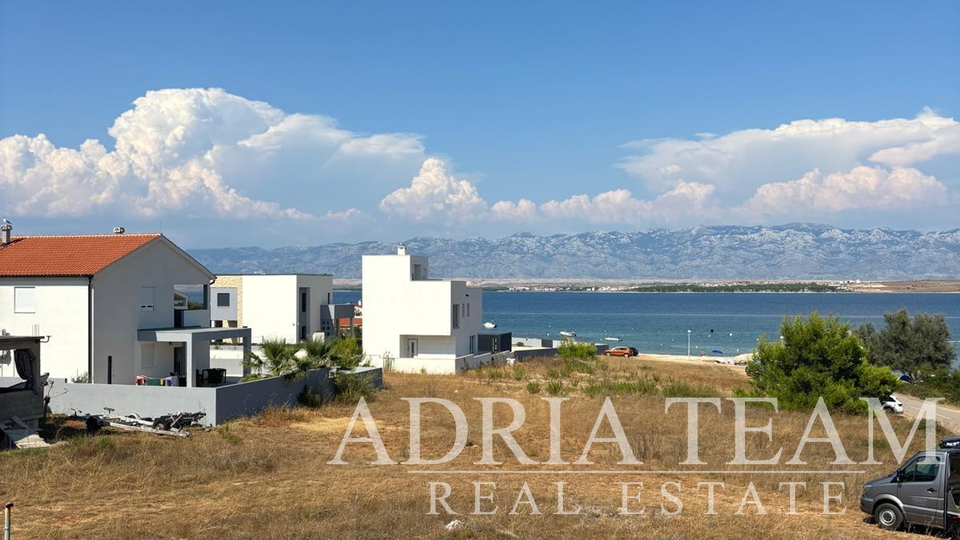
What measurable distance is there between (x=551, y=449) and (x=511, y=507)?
693cm

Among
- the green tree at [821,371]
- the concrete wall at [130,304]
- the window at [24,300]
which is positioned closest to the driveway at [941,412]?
the green tree at [821,371]

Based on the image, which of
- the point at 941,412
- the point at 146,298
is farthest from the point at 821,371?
the point at 146,298

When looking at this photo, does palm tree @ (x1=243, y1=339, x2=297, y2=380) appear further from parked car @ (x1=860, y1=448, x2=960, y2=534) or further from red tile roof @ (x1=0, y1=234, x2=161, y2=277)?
parked car @ (x1=860, y1=448, x2=960, y2=534)

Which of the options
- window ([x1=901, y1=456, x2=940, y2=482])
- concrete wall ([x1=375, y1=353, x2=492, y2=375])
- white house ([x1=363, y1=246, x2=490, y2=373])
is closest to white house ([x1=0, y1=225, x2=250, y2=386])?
concrete wall ([x1=375, y1=353, x2=492, y2=375])

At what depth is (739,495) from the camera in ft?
53.3

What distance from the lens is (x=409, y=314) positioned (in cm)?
4575

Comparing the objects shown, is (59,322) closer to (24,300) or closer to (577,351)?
(24,300)

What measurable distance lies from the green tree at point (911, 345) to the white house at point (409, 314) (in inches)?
1351

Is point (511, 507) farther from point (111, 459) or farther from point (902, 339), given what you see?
point (902, 339)

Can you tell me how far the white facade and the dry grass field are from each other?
24958mm

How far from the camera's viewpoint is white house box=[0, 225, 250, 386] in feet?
89.6

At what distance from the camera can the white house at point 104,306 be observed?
1075 inches

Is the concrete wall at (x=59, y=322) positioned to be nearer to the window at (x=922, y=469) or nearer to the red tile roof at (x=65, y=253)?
the red tile roof at (x=65, y=253)

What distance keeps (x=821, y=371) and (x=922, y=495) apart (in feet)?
59.7
